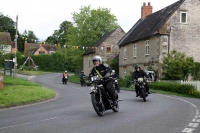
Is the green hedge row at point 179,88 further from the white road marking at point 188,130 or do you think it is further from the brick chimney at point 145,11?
the brick chimney at point 145,11

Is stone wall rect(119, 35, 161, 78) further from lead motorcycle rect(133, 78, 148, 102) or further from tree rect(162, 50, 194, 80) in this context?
lead motorcycle rect(133, 78, 148, 102)

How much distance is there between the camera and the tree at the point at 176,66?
33125 mm

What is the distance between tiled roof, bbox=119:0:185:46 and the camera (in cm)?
3812

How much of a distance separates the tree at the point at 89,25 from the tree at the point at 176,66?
35363 millimetres

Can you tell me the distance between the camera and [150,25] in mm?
41812

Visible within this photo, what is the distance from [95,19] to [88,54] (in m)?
7.52

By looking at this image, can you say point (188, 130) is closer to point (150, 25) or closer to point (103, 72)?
point (103, 72)

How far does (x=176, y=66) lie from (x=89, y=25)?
3710cm

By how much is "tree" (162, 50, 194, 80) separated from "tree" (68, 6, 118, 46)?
3536 cm

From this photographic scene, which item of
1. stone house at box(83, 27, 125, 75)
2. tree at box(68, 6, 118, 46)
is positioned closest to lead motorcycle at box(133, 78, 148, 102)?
stone house at box(83, 27, 125, 75)

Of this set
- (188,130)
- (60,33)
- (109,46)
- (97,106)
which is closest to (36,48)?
(60,33)

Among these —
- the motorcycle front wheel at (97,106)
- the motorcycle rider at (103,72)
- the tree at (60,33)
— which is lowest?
the motorcycle front wheel at (97,106)

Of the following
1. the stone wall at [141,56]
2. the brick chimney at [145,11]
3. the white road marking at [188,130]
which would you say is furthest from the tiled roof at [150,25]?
the white road marking at [188,130]

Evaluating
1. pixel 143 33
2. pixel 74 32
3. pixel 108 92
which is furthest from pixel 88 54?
pixel 108 92
